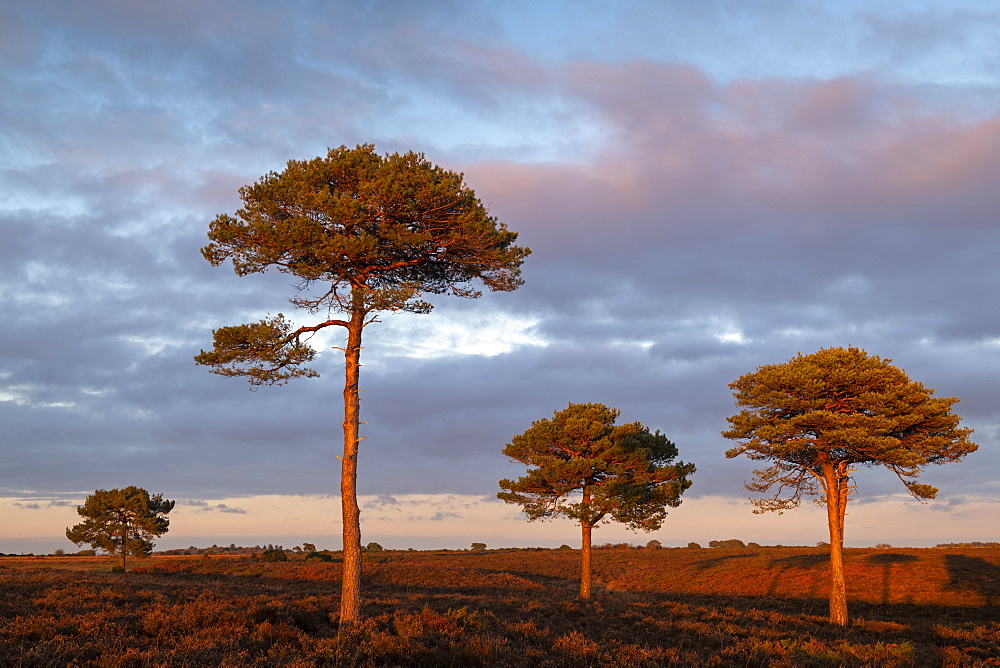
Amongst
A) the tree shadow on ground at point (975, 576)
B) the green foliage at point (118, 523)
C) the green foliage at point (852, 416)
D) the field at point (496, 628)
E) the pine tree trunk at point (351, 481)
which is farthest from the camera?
the green foliage at point (118, 523)

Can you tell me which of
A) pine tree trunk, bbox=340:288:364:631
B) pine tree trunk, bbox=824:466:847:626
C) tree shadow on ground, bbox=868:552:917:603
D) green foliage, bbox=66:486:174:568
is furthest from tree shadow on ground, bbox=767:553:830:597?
green foliage, bbox=66:486:174:568

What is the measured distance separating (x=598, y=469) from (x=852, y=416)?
1267 centimetres

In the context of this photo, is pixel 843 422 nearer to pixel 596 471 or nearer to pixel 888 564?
pixel 596 471

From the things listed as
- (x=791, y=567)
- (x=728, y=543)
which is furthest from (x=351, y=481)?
(x=728, y=543)

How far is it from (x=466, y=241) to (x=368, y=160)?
3.80 meters

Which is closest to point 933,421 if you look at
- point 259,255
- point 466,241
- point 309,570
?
point 466,241

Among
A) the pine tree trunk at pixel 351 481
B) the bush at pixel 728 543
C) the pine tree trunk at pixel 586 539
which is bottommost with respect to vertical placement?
the bush at pixel 728 543

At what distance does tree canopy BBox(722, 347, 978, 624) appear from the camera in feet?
80.8

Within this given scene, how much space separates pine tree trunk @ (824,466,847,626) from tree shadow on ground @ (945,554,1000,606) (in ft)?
39.0

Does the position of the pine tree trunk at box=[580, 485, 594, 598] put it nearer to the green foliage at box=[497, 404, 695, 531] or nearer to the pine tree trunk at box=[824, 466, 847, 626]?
the green foliage at box=[497, 404, 695, 531]

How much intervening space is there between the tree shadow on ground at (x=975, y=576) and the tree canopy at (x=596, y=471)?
15640 millimetres

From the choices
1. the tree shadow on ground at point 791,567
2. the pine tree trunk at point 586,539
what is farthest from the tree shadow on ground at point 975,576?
the pine tree trunk at point 586,539

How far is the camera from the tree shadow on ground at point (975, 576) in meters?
31.5

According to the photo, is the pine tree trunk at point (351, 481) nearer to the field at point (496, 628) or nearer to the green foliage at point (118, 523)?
the field at point (496, 628)
